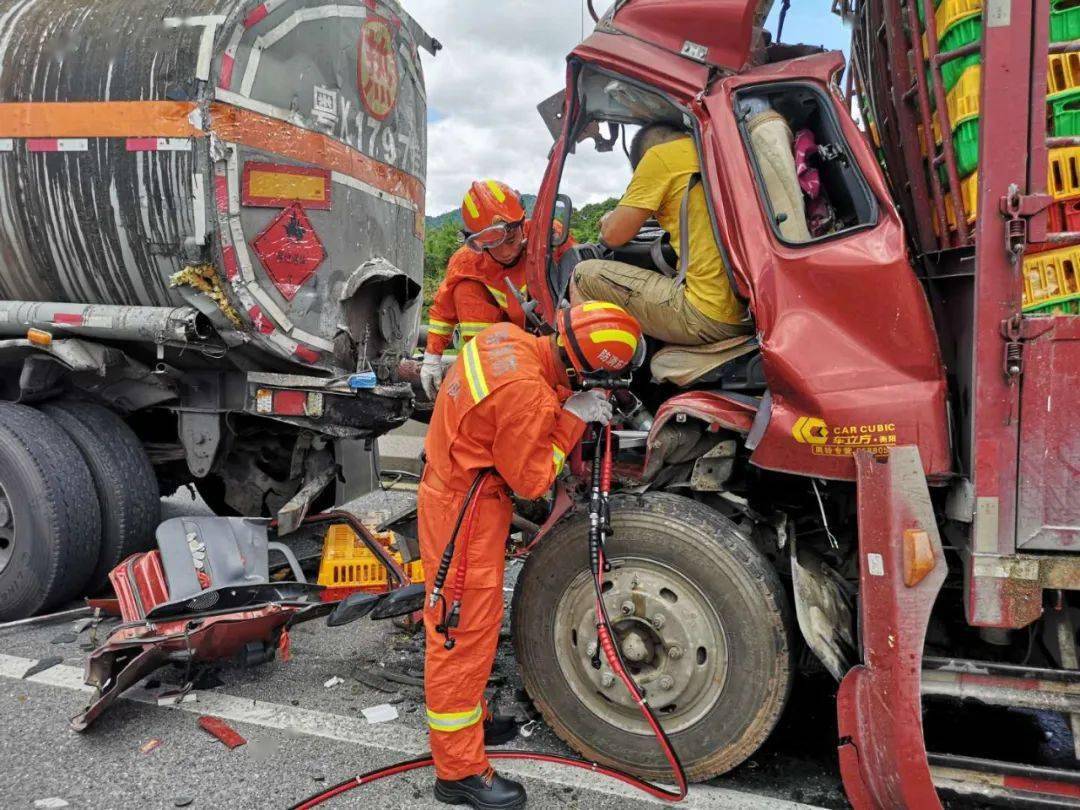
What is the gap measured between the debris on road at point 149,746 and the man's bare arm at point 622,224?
101 inches

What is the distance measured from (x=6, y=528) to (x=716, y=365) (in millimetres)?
3753

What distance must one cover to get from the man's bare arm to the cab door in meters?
0.38

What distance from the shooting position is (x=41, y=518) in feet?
13.1

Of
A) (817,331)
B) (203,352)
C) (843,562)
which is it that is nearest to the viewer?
(817,331)

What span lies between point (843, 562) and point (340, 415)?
2832 millimetres

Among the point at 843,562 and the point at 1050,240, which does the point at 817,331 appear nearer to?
the point at 1050,240

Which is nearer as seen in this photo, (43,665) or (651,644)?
(651,644)

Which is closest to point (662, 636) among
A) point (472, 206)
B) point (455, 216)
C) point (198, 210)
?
point (472, 206)

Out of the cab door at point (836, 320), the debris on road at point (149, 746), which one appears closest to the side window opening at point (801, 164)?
the cab door at point (836, 320)

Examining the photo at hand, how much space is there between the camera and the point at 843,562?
2998mm

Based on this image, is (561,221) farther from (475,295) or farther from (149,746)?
(149,746)

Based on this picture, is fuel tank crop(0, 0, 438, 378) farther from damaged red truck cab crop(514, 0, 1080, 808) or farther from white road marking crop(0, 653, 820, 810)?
damaged red truck cab crop(514, 0, 1080, 808)

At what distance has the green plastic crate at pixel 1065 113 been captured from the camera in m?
2.18

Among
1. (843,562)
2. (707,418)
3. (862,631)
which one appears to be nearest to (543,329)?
(707,418)
